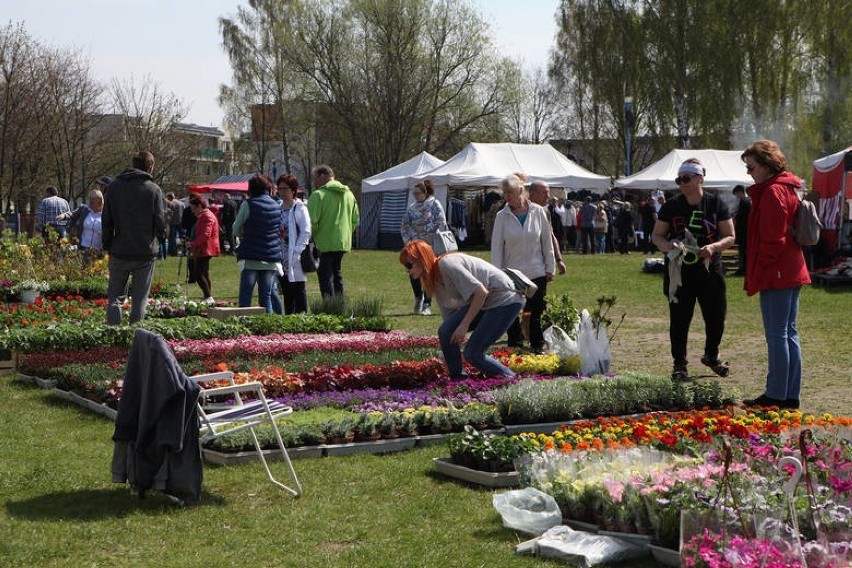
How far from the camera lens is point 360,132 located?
5550 cm

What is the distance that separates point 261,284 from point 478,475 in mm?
8233

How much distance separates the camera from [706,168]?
116ft

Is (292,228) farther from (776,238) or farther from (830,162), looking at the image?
(830,162)

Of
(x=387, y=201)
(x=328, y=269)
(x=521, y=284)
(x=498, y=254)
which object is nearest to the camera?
(x=521, y=284)

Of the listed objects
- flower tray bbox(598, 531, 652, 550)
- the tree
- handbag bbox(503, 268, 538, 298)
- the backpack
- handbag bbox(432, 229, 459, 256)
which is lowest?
flower tray bbox(598, 531, 652, 550)

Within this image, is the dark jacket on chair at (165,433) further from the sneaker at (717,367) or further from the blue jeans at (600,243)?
the blue jeans at (600,243)

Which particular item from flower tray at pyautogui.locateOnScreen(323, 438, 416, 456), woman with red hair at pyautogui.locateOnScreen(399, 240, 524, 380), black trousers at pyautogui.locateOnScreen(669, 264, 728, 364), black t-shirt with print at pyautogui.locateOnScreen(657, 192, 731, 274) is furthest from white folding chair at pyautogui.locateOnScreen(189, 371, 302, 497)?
black t-shirt with print at pyautogui.locateOnScreen(657, 192, 731, 274)

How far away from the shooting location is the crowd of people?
8.60 meters

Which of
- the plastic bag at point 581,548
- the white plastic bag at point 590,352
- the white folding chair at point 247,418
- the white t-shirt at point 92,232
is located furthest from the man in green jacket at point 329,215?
the plastic bag at point 581,548

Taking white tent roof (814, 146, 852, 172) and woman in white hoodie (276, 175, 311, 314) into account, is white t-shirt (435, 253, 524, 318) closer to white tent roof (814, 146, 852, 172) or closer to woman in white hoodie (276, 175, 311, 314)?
woman in white hoodie (276, 175, 311, 314)

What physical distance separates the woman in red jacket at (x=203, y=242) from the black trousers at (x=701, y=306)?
30.2ft

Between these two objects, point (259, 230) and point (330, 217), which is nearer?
point (259, 230)

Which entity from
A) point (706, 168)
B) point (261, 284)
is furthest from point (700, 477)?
point (706, 168)

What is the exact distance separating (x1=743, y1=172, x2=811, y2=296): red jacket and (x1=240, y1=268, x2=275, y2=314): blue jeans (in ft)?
23.4
